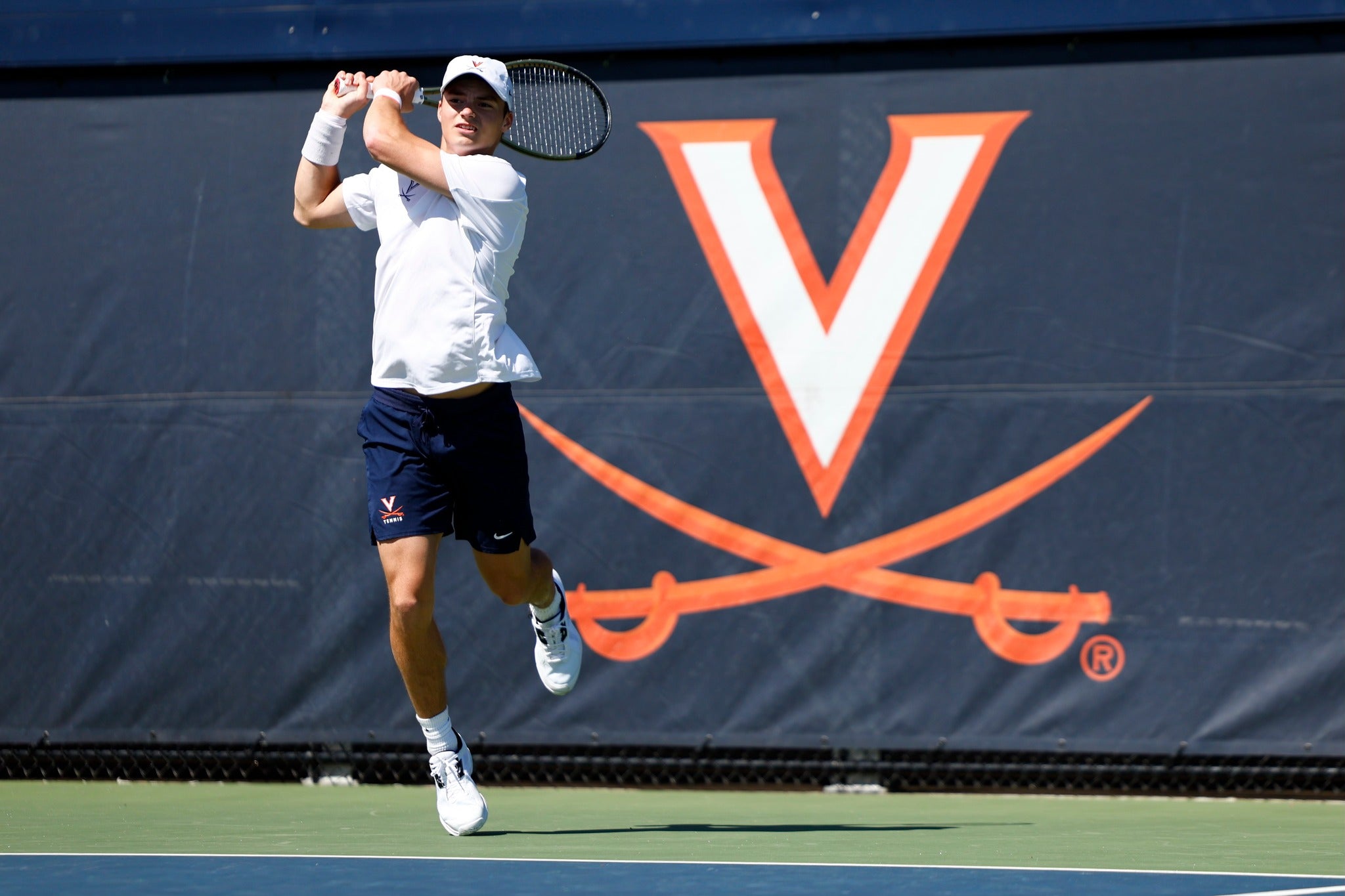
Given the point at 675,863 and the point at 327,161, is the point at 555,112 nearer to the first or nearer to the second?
the point at 327,161

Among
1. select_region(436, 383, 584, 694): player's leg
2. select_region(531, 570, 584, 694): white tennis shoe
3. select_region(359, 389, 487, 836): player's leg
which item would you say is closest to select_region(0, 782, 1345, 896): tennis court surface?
select_region(359, 389, 487, 836): player's leg

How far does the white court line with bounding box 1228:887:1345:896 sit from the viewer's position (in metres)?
2.84

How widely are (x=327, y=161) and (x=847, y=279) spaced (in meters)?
1.68

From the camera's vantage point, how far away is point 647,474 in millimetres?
4844

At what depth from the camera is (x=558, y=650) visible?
4.02 m

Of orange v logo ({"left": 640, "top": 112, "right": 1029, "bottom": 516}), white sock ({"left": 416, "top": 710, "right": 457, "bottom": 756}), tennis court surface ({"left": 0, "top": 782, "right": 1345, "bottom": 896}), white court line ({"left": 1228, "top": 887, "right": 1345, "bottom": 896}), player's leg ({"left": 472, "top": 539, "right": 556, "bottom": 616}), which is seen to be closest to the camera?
white court line ({"left": 1228, "top": 887, "right": 1345, "bottom": 896})

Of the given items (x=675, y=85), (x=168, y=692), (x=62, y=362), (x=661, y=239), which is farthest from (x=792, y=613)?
(x=62, y=362)

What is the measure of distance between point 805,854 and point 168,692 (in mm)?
2445

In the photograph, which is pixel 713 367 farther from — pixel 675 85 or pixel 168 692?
pixel 168 692

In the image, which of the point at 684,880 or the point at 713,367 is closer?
the point at 684,880

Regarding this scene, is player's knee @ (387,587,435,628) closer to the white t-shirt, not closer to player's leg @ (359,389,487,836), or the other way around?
player's leg @ (359,389,487,836)

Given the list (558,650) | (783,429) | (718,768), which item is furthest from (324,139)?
(718,768)

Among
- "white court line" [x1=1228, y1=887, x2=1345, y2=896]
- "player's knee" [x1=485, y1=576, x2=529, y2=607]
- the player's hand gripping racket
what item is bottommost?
"white court line" [x1=1228, y1=887, x2=1345, y2=896]

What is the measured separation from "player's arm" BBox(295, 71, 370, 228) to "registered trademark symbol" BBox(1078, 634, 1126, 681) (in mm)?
2411
